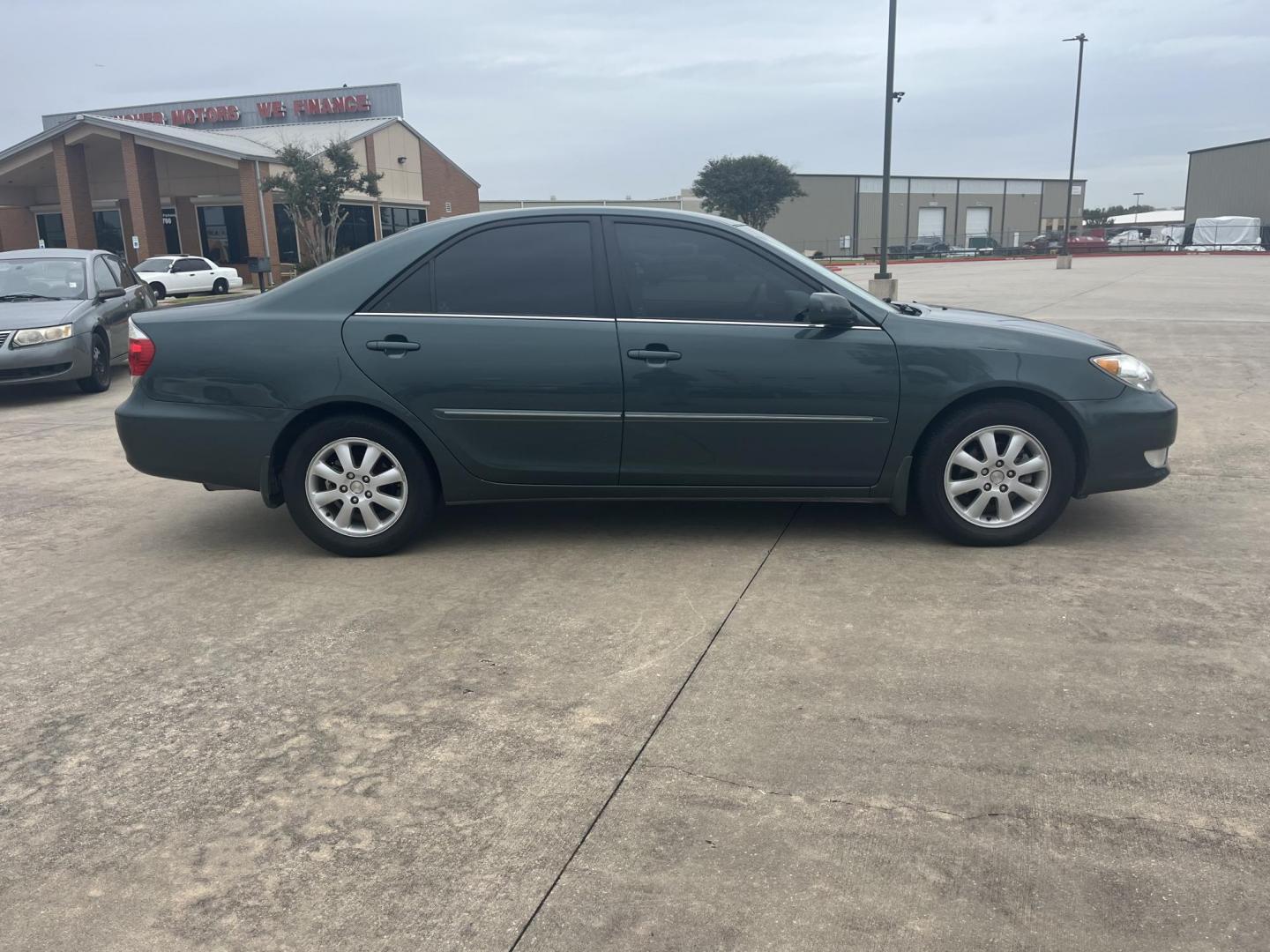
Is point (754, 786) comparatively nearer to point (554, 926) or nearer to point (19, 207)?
point (554, 926)

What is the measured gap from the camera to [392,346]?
15.8 ft

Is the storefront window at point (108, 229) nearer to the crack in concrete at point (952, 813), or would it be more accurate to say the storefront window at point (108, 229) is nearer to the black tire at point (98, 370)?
the black tire at point (98, 370)

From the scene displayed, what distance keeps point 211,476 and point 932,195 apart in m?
87.4

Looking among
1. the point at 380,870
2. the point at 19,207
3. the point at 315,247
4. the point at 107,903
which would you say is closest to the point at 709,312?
the point at 380,870

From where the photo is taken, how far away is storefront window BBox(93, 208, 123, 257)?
46.5m

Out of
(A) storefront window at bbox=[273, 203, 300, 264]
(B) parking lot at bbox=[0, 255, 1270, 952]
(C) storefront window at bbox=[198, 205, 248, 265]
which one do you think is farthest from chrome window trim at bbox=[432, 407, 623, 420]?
(C) storefront window at bbox=[198, 205, 248, 265]

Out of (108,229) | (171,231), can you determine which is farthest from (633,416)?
(108,229)

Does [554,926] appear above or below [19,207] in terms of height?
below

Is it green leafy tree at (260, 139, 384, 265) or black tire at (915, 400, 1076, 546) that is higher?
green leafy tree at (260, 139, 384, 265)

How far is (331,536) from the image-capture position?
16.2 feet

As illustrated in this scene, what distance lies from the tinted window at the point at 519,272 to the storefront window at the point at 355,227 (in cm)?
4164

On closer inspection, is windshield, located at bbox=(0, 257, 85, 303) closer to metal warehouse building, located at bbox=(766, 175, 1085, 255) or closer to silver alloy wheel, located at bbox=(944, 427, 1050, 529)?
silver alloy wheel, located at bbox=(944, 427, 1050, 529)

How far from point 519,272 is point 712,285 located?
94cm

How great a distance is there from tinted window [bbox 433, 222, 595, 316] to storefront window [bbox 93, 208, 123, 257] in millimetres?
48215
